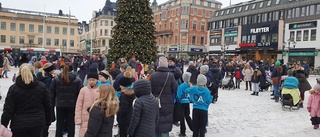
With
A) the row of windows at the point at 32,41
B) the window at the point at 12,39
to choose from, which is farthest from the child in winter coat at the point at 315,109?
the window at the point at 12,39

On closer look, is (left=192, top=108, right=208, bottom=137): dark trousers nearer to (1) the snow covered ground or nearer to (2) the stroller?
(1) the snow covered ground

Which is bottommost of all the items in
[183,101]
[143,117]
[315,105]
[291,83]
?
[315,105]

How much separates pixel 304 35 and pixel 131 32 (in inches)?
1236

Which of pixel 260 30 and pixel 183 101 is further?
pixel 260 30

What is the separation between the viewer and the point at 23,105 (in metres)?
4.38

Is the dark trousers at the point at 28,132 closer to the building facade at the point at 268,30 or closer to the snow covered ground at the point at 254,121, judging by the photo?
the snow covered ground at the point at 254,121

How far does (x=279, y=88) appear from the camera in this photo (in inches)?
542

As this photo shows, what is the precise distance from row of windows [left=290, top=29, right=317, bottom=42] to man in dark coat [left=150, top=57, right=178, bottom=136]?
38.9 metres

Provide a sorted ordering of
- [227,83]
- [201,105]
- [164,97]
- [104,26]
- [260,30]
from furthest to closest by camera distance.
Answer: [104,26], [260,30], [227,83], [201,105], [164,97]

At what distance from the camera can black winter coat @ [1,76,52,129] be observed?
4.33 m

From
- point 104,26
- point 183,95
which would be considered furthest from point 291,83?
point 104,26

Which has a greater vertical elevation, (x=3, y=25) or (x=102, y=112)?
(x=3, y=25)

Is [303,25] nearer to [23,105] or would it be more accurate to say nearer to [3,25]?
[23,105]

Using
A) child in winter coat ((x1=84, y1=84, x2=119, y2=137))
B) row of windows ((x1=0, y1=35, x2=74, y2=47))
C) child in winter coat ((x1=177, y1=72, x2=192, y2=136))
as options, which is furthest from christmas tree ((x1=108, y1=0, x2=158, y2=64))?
row of windows ((x1=0, y1=35, x2=74, y2=47))
